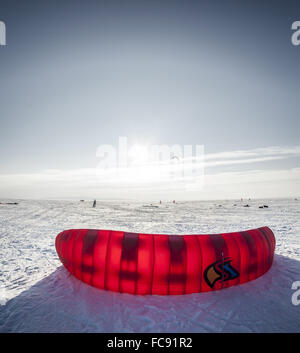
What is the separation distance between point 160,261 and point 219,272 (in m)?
1.46

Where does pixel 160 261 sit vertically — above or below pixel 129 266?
above

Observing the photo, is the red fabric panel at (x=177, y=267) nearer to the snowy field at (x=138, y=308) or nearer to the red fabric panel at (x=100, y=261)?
the snowy field at (x=138, y=308)

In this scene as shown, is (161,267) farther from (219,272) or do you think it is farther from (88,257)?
(88,257)

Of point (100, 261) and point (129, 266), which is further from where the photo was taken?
point (100, 261)

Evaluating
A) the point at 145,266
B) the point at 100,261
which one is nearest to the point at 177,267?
the point at 145,266

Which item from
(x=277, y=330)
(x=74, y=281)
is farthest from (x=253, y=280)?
(x=74, y=281)

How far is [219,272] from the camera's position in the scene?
4.27 m

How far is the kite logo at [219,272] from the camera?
4.19 metres

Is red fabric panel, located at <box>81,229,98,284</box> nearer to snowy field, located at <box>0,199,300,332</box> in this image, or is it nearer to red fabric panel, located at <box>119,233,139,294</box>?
snowy field, located at <box>0,199,300,332</box>

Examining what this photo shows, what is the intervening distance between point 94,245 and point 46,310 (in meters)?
1.49

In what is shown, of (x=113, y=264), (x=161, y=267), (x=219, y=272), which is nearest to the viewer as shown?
(x=161, y=267)

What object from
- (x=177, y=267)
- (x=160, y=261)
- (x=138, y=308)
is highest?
(x=160, y=261)

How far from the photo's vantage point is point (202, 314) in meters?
3.65
